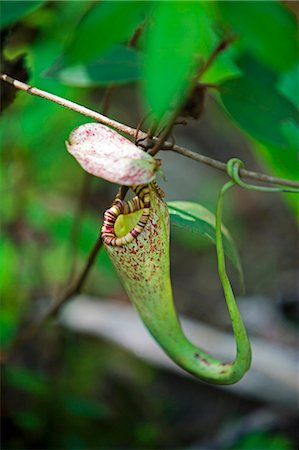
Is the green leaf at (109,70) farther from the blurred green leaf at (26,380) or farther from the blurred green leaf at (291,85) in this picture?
the blurred green leaf at (26,380)

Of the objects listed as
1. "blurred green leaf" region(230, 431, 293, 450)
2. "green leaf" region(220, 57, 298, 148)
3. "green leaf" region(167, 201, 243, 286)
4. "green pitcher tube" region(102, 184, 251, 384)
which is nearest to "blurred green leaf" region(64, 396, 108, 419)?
"blurred green leaf" region(230, 431, 293, 450)

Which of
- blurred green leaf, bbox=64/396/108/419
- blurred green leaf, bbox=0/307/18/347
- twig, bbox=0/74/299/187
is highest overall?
twig, bbox=0/74/299/187

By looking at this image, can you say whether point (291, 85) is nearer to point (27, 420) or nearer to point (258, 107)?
point (258, 107)

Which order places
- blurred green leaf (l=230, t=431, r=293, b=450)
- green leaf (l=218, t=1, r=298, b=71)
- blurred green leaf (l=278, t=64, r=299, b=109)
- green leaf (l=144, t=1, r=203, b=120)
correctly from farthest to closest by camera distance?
blurred green leaf (l=230, t=431, r=293, b=450), blurred green leaf (l=278, t=64, r=299, b=109), green leaf (l=218, t=1, r=298, b=71), green leaf (l=144, t=1, r=203, b=120)

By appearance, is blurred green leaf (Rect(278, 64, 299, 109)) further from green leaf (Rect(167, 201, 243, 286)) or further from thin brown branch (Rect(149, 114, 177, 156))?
thin brown branch (Rect(149, 114, 177, 156))

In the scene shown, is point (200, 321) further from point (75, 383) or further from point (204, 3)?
point (204, 3)

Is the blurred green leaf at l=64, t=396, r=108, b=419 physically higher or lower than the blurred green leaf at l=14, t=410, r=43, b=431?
higher

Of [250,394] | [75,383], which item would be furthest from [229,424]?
[75,383]

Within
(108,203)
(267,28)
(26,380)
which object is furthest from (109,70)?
(108,203)
